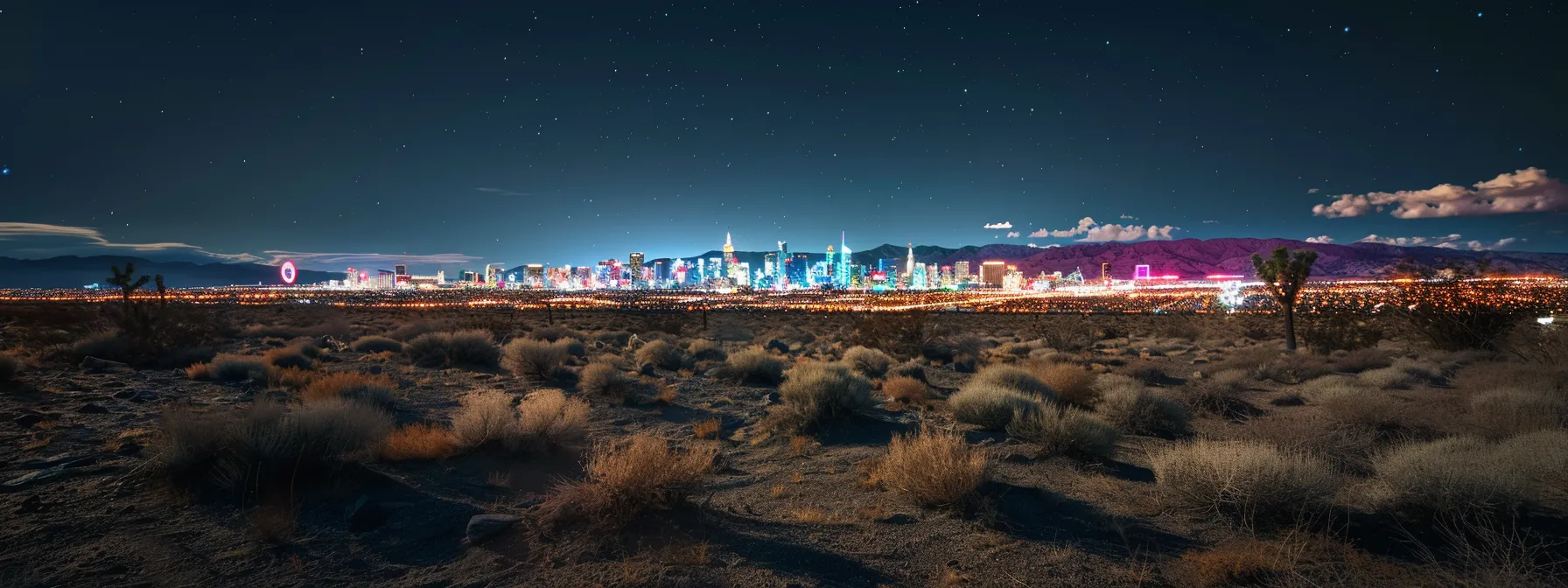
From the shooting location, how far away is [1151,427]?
10.5 m

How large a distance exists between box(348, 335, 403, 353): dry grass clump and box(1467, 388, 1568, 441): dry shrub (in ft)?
88.6

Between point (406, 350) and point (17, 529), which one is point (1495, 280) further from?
point (406, 350)

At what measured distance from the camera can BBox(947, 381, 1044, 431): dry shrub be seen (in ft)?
34.4

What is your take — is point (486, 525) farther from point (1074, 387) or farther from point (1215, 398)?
point (1215, 398)

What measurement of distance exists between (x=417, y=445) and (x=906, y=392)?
374 inches

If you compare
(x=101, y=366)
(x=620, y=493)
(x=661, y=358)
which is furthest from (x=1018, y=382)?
(x=101, y=366)

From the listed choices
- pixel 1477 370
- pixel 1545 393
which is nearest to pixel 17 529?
pixel 1545 393

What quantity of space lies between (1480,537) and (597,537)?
7.30 meters

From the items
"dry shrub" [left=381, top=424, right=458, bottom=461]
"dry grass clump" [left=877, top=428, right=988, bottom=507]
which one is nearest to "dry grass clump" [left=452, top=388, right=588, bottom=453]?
"dry shrub" [left=381, top=424, right=458, bottom=461]

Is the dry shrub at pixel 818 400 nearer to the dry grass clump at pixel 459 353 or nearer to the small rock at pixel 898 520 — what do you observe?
the small rock at pixel 898 520

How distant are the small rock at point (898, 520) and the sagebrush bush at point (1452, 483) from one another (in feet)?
14.2

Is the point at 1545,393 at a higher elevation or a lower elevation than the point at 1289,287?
lower

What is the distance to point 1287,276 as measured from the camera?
72.7 feet

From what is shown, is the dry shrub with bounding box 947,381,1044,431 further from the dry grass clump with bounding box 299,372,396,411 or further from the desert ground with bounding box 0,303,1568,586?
the dry grass clump with bounding box 299,372,396,411
